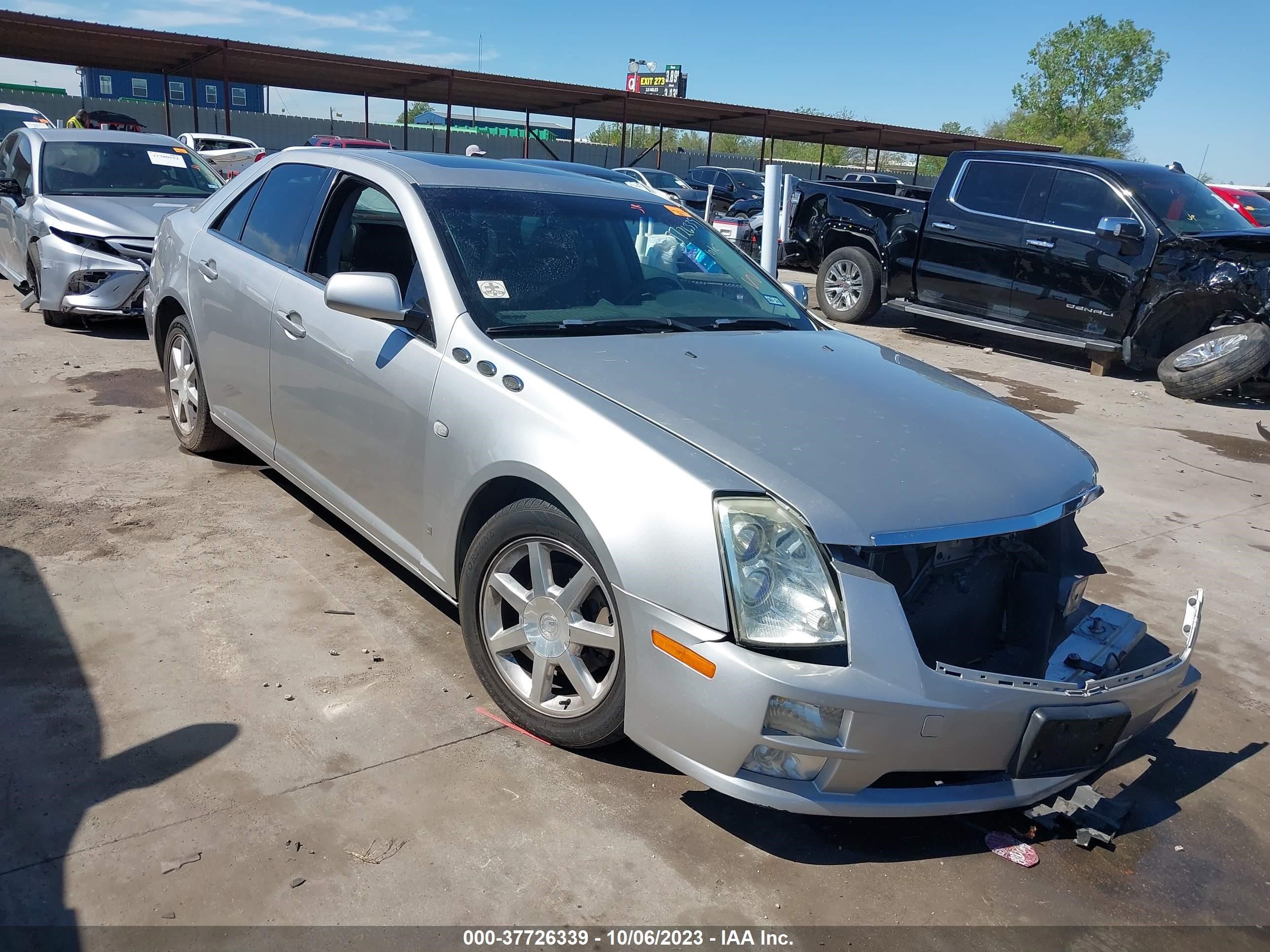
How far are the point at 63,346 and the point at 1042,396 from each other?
8.21 m

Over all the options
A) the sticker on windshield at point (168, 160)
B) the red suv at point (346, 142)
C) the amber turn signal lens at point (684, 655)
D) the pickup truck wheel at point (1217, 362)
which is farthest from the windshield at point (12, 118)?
the amber turn signal lens at point (684, 655)

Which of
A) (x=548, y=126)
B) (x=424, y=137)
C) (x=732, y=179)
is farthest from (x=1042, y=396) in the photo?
(x=548, y=126)

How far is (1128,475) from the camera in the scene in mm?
6602

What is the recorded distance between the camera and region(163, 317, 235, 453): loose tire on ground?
506 centimetres

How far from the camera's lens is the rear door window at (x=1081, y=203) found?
947 centimetres

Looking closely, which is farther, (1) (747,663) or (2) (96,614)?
(2) (96,614)

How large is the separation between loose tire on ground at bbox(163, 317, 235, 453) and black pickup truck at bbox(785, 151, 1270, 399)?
25.8ft

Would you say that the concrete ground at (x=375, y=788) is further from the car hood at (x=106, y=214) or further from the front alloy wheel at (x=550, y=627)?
the car hood at (x=106, y=214)

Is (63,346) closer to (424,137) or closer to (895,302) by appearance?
(895,302)

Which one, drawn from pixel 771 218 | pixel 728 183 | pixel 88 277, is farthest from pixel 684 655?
pixel 728 183

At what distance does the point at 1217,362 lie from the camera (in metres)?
8.80

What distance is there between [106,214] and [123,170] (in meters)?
1.08

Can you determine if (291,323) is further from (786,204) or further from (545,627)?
(786,204)

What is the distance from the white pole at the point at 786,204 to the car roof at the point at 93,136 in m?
6.00
